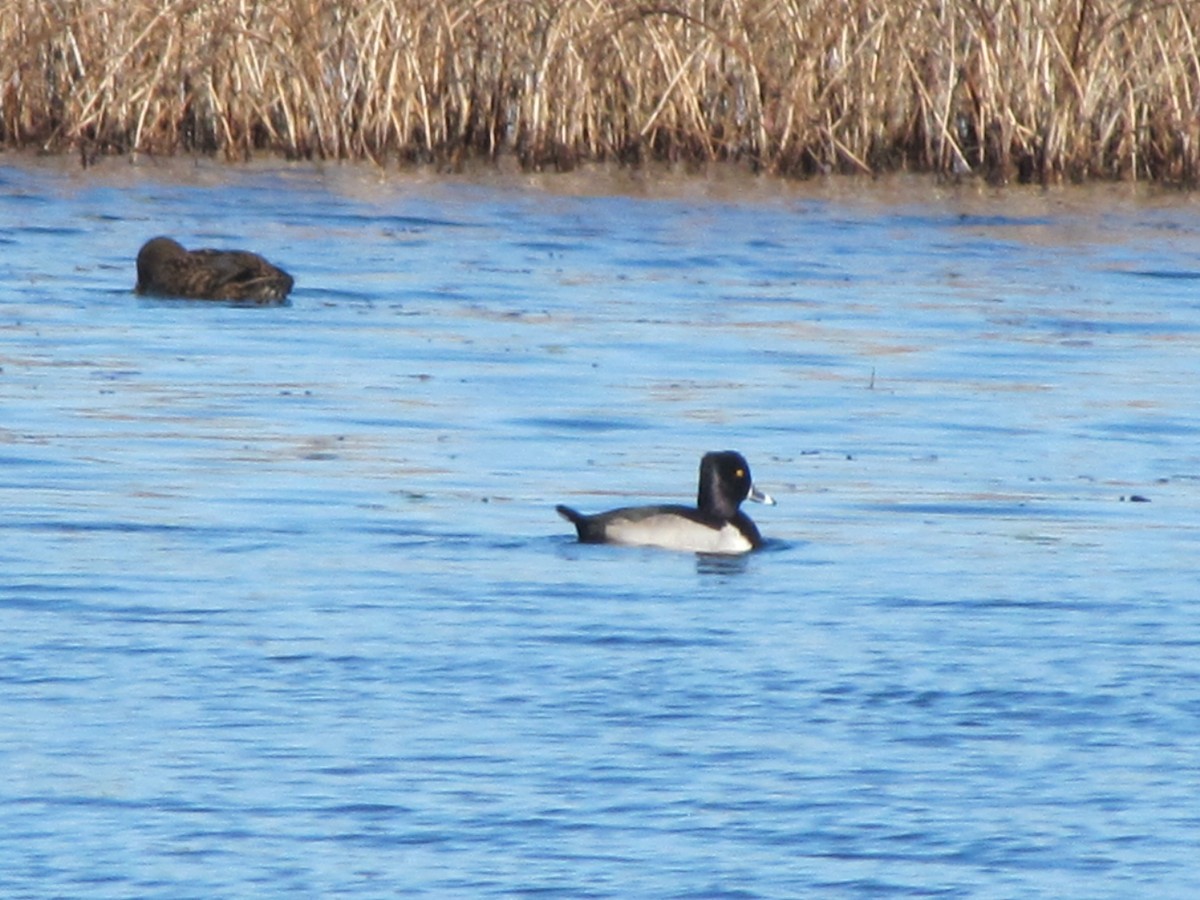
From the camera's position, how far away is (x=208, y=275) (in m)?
16.3

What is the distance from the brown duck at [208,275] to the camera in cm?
1602

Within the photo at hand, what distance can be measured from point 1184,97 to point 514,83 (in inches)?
191

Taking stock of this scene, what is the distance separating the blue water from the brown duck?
135mm

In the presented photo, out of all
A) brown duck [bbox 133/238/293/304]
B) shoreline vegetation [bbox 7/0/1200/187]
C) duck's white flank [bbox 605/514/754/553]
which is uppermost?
shoreline vegetation [bbox 7/0/1200/187]

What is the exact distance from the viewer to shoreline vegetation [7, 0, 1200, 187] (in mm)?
19328

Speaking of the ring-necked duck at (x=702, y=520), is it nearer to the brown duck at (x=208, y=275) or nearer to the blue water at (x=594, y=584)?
the blue water at (x=594, y=584)

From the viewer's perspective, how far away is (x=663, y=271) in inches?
710

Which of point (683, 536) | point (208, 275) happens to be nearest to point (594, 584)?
point (683, 536)

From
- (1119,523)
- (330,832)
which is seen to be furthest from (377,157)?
(330,832)

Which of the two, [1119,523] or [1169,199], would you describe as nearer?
[1119,523]

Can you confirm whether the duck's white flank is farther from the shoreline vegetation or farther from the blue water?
the shoreline vegetation

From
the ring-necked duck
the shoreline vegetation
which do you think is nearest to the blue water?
the ring-necked duck

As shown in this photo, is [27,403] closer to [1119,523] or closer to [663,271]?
[1119,523]

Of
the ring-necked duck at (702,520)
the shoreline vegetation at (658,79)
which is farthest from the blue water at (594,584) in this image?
the shoreline vegetation at (658,79)
